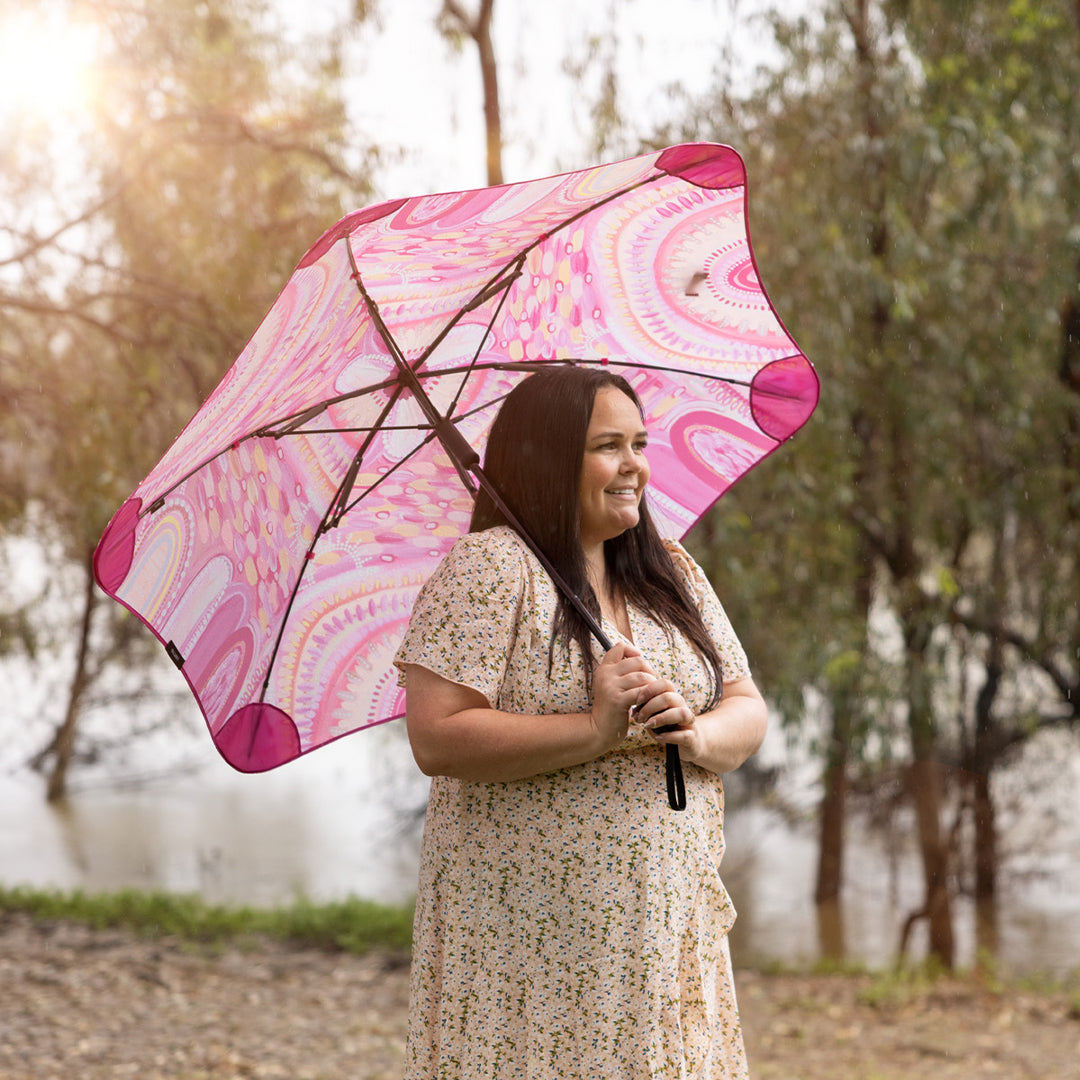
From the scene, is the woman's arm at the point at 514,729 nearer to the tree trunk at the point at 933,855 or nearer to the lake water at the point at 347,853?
the tree trunk at the point at 933,855

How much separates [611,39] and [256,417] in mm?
4266

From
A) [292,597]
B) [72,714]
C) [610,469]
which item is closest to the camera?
[610,469]

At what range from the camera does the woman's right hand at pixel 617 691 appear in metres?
1.44

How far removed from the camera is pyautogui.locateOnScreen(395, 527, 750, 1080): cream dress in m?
Result: 1.54

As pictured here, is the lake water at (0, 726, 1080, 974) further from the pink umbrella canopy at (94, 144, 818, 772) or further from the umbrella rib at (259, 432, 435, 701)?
the umbrella rib at (259, 432, 435, 701)

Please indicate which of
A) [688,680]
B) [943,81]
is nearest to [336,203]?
[943,81]

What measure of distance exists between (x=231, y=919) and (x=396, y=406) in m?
4.49

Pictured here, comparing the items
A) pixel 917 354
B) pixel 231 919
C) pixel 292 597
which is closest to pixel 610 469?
pixel 292 597

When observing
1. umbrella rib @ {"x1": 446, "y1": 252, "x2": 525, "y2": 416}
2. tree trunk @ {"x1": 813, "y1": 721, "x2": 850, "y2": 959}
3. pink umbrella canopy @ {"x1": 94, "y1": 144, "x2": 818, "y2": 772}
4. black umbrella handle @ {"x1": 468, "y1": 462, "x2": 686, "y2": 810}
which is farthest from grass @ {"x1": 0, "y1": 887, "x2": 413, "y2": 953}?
black umbrella handle @ {"x1": 468, "y1": 462, "x2": 686, "y2": 810}

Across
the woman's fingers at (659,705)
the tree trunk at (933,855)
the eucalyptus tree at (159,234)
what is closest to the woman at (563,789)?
the woman's fingers at (659,705)

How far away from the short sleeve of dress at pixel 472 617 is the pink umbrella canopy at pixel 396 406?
0.40 metres

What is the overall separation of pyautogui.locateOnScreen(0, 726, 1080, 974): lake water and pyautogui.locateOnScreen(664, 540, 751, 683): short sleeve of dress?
5889 mm

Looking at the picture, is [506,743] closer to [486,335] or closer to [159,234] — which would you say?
[486,335]

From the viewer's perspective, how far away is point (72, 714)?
834 cm
